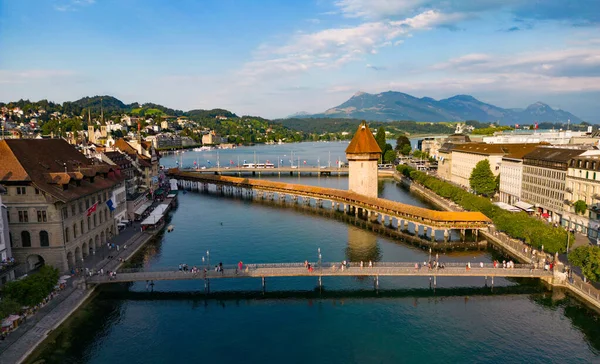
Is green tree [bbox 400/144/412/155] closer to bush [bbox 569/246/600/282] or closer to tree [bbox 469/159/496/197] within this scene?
tree [bbox 469/159/496/197]

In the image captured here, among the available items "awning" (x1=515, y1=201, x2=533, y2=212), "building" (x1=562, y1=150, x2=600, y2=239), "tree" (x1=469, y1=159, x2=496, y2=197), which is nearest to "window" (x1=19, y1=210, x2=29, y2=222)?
"building" (x1=562, y1=150, x2=600, y2=239)

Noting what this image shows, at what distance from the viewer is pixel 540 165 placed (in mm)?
66312

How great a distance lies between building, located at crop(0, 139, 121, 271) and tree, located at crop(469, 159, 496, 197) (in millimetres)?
65268

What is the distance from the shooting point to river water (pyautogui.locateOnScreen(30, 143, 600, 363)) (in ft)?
102

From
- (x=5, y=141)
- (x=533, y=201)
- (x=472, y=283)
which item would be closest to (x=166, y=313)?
(x=5, y=141)

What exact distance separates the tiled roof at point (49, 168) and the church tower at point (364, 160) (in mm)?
40704

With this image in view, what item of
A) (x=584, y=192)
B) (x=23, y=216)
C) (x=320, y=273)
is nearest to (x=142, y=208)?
(x=23, y=216)

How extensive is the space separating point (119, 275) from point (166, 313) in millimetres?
6534

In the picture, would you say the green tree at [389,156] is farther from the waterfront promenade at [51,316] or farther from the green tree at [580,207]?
the waterfront promenade at [51,316]

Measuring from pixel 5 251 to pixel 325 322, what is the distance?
2771 cm

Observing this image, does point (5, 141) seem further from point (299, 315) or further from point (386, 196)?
point (386, 196)

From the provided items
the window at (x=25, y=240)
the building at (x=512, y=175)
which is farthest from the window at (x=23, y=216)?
the building at (x=512, y=175)

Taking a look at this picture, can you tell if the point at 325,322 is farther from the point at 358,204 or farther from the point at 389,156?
the point at 389,156

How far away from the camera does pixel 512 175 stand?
76.3 metres
